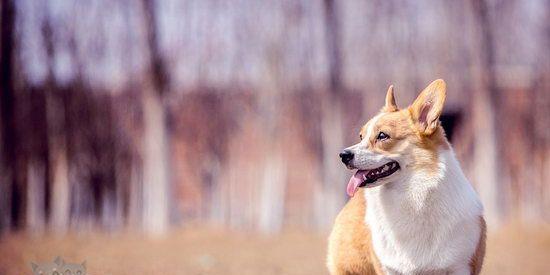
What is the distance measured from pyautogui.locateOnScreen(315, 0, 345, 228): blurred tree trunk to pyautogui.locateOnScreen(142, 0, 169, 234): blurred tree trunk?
4215 millimetres

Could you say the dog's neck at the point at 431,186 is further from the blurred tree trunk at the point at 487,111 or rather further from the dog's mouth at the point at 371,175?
the blurred tree trunk at the point at 487,111

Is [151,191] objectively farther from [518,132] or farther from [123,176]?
[518,132]

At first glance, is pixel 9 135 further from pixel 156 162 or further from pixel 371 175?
pixel 371 175

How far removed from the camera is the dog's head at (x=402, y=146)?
164 inches

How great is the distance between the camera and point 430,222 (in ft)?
13.8

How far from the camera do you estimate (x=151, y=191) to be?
16.0m

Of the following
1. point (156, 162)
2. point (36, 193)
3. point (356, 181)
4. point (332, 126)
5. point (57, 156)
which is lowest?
point (36, 193)

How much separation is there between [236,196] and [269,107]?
7.53m

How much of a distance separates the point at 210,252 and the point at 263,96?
651cm

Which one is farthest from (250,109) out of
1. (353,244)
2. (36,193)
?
(353,244)

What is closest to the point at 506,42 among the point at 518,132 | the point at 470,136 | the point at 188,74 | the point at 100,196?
the point at 470,136

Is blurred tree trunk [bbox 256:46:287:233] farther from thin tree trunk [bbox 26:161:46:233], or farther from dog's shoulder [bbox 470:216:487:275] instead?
dog's shoulder [bbox 470:216:487:275]

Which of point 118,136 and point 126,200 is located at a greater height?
point 118,136

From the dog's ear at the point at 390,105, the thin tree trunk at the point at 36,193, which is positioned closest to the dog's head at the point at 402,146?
the dog's ear at the point at 390,105
